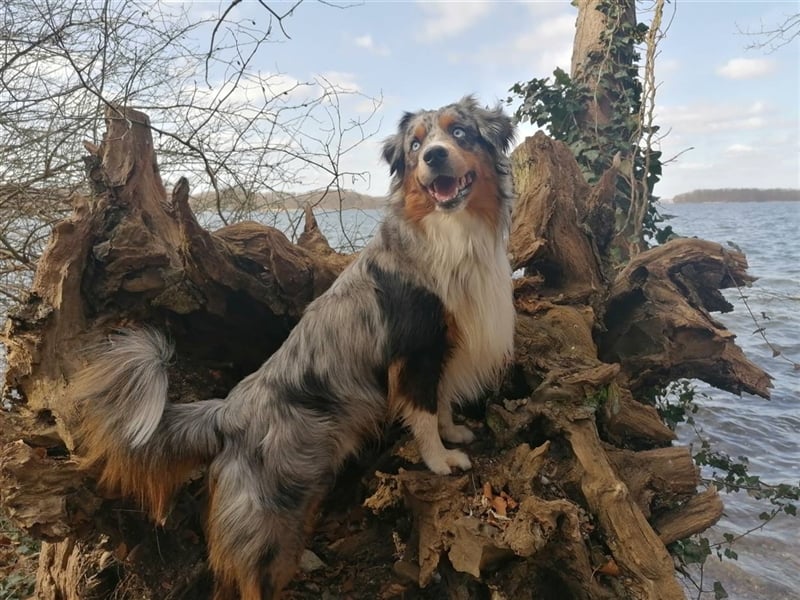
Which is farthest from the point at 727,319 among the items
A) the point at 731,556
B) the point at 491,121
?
the point at 491,121

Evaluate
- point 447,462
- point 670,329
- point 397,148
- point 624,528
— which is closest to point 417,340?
point 447,462

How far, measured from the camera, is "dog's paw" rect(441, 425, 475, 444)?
389cm

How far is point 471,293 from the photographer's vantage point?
143 inches

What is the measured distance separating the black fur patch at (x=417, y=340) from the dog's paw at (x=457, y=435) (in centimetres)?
40

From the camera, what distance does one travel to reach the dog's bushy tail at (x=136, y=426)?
299 cm

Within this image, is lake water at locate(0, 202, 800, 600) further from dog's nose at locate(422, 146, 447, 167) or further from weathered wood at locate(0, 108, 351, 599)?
dog's nose at locate(422, 146, 447, 167)

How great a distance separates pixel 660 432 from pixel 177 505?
128 inches

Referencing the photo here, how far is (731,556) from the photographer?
464 centimetres

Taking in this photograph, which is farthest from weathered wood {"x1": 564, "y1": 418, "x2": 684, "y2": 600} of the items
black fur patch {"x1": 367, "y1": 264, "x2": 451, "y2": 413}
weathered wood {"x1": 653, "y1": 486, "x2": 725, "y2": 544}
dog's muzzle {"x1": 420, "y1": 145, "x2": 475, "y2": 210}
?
dog's muzzle {"x1": 420, "y1": 145, "x2": 475, "y2": 210}

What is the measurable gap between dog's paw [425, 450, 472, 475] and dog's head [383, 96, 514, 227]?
1477 millimetres

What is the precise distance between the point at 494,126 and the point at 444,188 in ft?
2.02

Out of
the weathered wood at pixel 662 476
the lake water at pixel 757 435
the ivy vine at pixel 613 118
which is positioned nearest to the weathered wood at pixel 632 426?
the weathered wood at pixel 662 476

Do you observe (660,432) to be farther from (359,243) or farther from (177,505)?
(359,243)

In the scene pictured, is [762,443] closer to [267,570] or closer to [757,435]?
[757,435]
